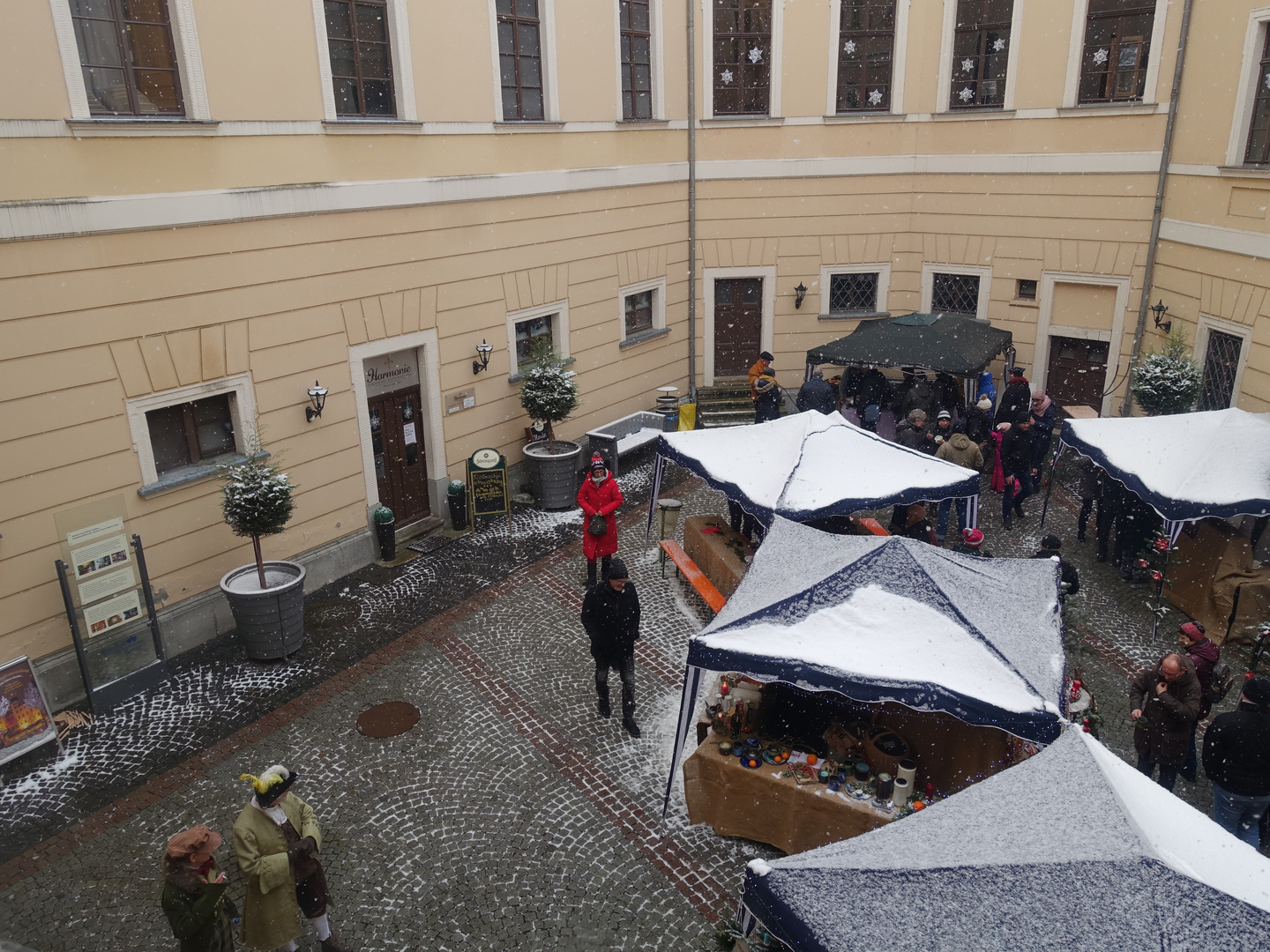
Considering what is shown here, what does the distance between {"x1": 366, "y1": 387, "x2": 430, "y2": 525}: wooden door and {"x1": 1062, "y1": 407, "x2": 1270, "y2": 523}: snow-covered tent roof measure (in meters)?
8.49

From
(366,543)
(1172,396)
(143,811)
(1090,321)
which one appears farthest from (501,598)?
(1090,321)

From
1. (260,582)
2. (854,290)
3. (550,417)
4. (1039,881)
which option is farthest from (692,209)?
(1039,881)

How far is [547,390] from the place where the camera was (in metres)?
13.0

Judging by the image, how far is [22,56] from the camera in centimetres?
782

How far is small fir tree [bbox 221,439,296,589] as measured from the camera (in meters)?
9.20

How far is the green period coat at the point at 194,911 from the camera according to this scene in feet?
16.8

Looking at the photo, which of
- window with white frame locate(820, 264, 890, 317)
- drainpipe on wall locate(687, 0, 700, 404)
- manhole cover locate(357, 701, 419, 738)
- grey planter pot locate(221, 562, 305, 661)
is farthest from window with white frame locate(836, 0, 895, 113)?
manhole cover locate(357, 701, 419, 738)

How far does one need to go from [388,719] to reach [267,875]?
306 centimetres

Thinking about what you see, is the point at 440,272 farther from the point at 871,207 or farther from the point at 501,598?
the point at 871,207

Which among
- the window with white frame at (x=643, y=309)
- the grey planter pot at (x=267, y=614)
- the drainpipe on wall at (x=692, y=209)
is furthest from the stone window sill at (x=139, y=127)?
the drainpipe on wall at (x=692, y=209)

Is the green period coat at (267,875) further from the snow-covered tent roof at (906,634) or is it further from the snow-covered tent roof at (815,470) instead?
the snow-covered tent roof at (815,470)

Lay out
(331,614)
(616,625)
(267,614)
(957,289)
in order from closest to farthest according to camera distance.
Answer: (616,625), (267,614), (331,614), (957,289)

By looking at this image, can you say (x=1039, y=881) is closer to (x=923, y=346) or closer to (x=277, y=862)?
(x=277, y=862)

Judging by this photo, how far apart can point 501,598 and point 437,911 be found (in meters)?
4.74
